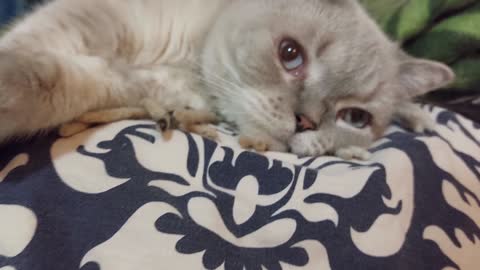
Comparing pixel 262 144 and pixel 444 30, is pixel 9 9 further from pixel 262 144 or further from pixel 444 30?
pixel 444 30

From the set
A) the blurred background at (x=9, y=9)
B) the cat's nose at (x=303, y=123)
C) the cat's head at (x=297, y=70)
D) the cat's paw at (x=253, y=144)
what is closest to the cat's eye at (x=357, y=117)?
the cat's head at (x=297, y=70)

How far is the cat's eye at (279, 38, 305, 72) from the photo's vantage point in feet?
3.43

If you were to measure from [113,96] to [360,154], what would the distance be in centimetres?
51

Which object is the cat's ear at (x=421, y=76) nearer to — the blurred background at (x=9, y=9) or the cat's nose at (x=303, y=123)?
the cat's nose at (x=303, y=123)

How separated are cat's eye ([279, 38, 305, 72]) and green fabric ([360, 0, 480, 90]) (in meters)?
0.45

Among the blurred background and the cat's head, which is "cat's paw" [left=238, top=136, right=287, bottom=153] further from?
the blurred background

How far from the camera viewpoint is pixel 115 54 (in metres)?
1.02

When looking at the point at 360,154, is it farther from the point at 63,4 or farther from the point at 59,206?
the point at 63,4

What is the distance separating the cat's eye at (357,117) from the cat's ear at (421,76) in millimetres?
185

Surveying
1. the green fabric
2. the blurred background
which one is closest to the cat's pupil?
the green fabric

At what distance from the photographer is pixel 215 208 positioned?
0.76 metres

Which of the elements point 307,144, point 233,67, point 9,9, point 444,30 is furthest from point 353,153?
point 9,9

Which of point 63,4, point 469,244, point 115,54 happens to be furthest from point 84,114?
point 469,244

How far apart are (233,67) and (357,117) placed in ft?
1.05
